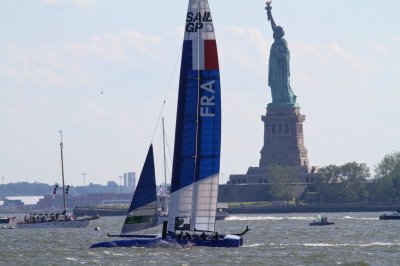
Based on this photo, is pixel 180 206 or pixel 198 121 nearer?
pixel 198 121

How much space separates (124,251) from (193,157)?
19.8ft

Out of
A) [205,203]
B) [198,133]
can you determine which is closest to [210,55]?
[198,133]

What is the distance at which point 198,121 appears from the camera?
70812mm

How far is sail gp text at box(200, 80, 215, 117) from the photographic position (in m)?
70.8

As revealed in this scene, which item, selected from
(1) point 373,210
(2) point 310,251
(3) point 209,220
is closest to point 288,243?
(2) point 310,251

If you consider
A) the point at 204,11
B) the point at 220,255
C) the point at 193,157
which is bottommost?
the point at 220,255

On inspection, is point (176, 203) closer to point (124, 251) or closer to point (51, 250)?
point (124, 251)

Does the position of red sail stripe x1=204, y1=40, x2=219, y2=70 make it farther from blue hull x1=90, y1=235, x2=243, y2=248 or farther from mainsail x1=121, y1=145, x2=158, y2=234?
blue hull x1=90, y1=235, x2=243, y2=248

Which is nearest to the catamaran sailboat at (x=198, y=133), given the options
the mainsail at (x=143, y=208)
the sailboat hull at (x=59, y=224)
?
the mainsail at (x=143, y=208)

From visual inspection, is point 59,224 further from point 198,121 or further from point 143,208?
point 198,121

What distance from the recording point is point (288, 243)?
86.5 meters

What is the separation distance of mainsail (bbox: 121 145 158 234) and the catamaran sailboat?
9.72 ft

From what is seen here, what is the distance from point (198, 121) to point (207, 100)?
1.12 meters

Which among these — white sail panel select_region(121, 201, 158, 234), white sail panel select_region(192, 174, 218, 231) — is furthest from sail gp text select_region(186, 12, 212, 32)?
white sail panel select_region(121, 201, 158, 234)
